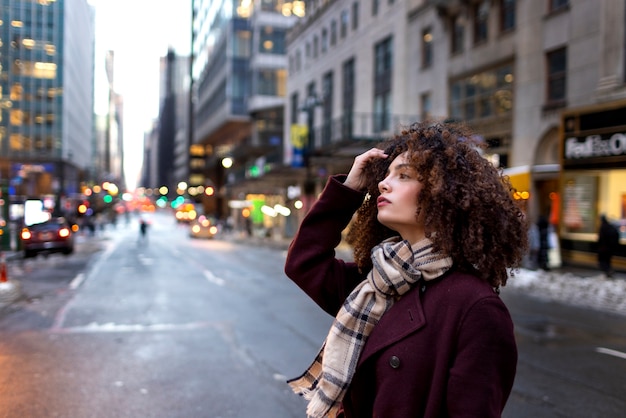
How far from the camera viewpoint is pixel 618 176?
18.5m

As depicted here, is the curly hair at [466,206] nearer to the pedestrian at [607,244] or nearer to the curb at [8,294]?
the curb at [8,294]

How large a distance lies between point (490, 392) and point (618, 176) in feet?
63.8

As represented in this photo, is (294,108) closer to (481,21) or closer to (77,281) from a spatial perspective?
(481,21)

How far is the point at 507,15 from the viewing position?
23625mm

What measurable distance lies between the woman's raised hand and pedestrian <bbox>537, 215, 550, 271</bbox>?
17.8 metres

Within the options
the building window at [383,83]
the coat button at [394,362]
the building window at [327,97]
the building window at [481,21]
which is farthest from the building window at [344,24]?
the coat button at [394,362]

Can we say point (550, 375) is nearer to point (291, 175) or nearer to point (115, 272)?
point (115, 272)

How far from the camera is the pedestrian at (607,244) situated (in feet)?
52.6

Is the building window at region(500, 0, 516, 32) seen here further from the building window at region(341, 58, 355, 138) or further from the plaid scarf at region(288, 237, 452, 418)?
the plaid scarf at region(288, 237, 452, 418)

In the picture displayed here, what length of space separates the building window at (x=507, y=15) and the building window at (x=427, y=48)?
5423mm

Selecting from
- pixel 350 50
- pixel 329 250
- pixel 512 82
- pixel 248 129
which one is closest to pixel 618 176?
pixel 512 82

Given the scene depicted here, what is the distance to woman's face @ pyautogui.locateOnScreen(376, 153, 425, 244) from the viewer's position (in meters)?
2.05

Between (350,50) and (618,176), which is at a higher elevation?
(350,50)

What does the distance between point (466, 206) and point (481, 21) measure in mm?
25768
